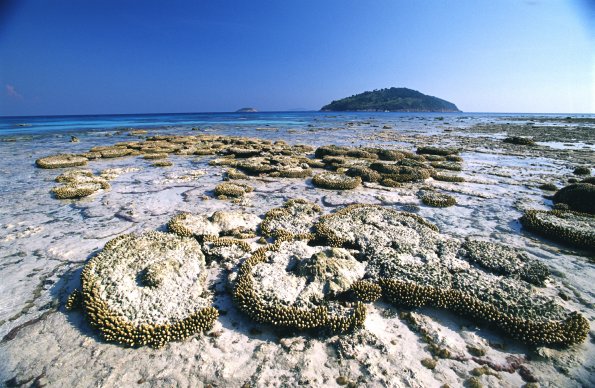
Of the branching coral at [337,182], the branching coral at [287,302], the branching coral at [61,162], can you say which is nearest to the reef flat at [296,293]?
the branching coral at [287,302]

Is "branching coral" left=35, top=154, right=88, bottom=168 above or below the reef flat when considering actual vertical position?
above

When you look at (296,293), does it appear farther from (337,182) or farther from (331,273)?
(337,182)

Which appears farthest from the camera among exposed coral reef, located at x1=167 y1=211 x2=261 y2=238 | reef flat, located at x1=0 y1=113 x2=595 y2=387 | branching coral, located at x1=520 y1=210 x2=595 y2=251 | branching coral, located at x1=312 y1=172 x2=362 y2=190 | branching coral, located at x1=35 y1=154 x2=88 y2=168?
branching coral, located at x1=35 y1=154 x2=88 y2=168

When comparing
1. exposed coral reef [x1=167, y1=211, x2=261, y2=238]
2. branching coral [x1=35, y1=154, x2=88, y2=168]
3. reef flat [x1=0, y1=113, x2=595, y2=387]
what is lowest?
reef flat [x1=0, y1=113, x2=595, y2=387]

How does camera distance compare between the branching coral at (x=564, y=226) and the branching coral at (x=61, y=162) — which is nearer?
the branching coral at (x=564, y=226)

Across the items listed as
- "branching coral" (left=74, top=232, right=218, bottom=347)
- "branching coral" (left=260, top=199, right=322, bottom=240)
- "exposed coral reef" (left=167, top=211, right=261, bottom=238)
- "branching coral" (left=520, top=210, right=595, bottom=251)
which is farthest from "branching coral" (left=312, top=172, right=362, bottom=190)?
"branching coral" (left=74, top=232, right=218, bottom=347)

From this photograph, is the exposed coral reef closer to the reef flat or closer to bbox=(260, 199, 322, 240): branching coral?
the reef flat

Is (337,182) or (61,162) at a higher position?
(61,162)

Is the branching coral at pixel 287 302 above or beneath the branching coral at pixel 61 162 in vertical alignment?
beneath

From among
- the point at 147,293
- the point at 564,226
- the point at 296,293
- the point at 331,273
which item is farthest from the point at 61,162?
the point at 564,226

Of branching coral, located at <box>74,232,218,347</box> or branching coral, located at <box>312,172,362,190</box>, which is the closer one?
branching coral, located at <box>74,232,218,347</box>

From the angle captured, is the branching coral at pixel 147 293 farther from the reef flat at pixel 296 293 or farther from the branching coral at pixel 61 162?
the branching coral at pixel 61 162

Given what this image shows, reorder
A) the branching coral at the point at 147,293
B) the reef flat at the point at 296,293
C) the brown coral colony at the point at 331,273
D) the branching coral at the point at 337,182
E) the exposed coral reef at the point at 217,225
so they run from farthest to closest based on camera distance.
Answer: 1. the branching coral at the point at 337,182
2. the exposed coral reef at the point at 217,225
3. the brown coral colony at the point at 331,273
4. the branching coral at the point at 147,293
5. the reef flat at the point at 296,293

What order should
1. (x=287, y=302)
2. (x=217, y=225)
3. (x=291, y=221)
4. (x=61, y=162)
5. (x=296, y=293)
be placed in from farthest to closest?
1. (x=61, y=162)
2. (x=291, y=221)
3. (x=217, y=225)
4. (x=296, y=293)
5. (x=287, y=302)
